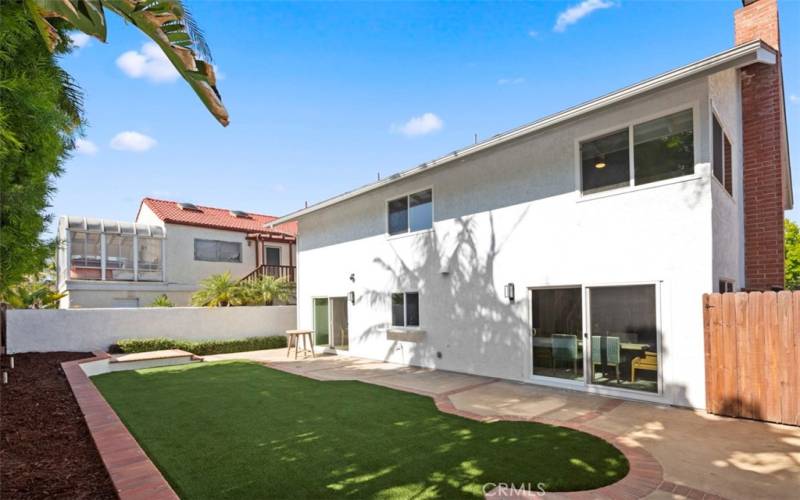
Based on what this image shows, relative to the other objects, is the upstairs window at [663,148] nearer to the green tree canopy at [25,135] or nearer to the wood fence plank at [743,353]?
the wood fence plank at [743,353]

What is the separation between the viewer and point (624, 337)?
836 centimetres

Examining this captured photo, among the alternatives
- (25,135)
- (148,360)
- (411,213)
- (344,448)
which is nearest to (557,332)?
(344,448)

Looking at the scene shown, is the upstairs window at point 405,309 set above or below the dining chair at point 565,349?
above

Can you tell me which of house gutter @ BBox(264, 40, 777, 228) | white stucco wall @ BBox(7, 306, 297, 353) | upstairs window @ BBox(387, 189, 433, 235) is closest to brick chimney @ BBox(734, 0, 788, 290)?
house gutter @ BBox(264, 40, 777, 228)

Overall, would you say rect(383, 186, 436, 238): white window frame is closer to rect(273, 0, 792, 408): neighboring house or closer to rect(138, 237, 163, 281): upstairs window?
rect(273, 0, 792, 408): neighboring house

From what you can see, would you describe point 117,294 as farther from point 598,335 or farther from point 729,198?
point 729,198

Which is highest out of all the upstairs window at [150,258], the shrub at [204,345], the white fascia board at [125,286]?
the upstairs window at [150,258]

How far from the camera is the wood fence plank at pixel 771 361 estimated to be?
670 centimetres

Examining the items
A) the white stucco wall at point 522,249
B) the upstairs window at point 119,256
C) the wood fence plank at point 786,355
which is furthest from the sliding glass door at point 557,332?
the upstairs window at point 119,256

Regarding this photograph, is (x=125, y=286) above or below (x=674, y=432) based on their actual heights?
above

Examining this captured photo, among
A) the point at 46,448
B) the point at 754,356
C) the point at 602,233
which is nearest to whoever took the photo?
the point at 46,448

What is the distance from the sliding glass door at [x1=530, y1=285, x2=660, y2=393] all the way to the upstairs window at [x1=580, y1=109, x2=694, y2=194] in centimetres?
214

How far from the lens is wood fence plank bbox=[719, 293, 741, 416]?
707 cm

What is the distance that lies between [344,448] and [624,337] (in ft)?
19.0
